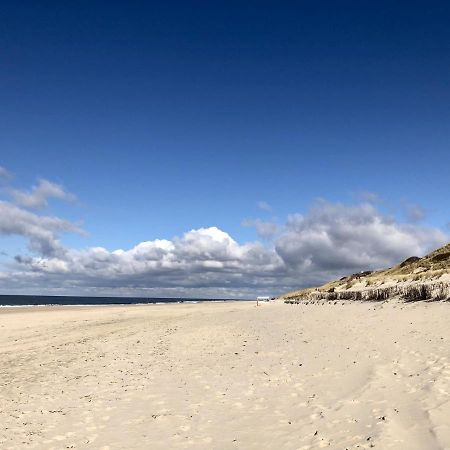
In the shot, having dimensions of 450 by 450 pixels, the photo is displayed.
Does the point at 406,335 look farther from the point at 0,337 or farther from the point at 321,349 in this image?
the point at 0,337

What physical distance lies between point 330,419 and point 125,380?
819 centimetres

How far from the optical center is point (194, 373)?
52.7ft

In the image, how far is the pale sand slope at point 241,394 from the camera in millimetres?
9133

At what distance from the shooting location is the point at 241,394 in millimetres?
12852

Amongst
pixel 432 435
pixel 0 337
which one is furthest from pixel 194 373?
pixel 0 337

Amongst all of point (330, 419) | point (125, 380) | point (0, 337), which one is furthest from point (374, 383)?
point (0, 337)

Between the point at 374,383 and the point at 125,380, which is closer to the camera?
the point at 374,383

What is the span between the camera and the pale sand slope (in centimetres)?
913

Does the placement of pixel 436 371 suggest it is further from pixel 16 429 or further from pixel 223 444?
pixel 16 429

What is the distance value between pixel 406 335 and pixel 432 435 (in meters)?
13.0

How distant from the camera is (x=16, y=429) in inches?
421

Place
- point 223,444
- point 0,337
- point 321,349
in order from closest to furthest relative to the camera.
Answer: point 223,444 < point 321,349 < point 0,337

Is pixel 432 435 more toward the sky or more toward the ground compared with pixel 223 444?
more toward the sky

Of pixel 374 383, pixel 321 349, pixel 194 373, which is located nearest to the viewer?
pixel 374 383
